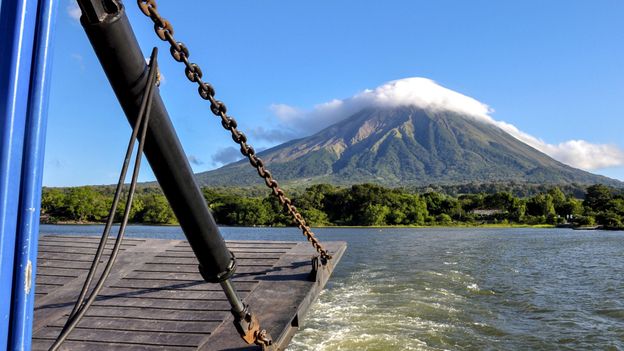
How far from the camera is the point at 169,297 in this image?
4.34 m

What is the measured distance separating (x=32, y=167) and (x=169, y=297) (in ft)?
11.4

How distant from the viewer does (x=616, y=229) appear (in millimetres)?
51156

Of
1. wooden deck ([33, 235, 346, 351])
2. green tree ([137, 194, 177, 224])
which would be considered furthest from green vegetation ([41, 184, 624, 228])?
wooden deck ([33, 235, 346, 351])

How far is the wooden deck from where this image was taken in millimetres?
3494

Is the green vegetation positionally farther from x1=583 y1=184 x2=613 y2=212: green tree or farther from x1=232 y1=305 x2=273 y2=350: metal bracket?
x1=232 y1=305 x2=273 y2=350: metal bracket

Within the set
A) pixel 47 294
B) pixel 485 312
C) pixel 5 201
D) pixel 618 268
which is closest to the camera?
pixel 5 201

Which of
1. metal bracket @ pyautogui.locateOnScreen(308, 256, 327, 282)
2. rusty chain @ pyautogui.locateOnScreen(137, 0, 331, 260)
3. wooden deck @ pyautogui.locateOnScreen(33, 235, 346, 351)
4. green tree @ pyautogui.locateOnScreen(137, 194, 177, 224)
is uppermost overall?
rusty chain @ pyautogui.locateOnScreen(137, 0, 331, 260)

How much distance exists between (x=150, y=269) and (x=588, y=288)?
36.0 feet

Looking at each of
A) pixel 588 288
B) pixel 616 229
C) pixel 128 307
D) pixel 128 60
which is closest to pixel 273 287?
pixel 128 307

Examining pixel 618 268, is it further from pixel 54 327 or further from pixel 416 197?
pixel 416 197

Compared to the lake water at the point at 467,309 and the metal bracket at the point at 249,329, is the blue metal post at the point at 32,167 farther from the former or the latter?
the lake water at the point at 467,309

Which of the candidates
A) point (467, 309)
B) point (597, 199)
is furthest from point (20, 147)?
point (597, 199)

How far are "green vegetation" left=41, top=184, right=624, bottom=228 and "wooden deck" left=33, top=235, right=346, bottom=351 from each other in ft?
203

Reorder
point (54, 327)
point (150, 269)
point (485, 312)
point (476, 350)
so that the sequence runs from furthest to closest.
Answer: point (485, 312)
point (476, 350)
point (150, 269)
point (54, 327)
